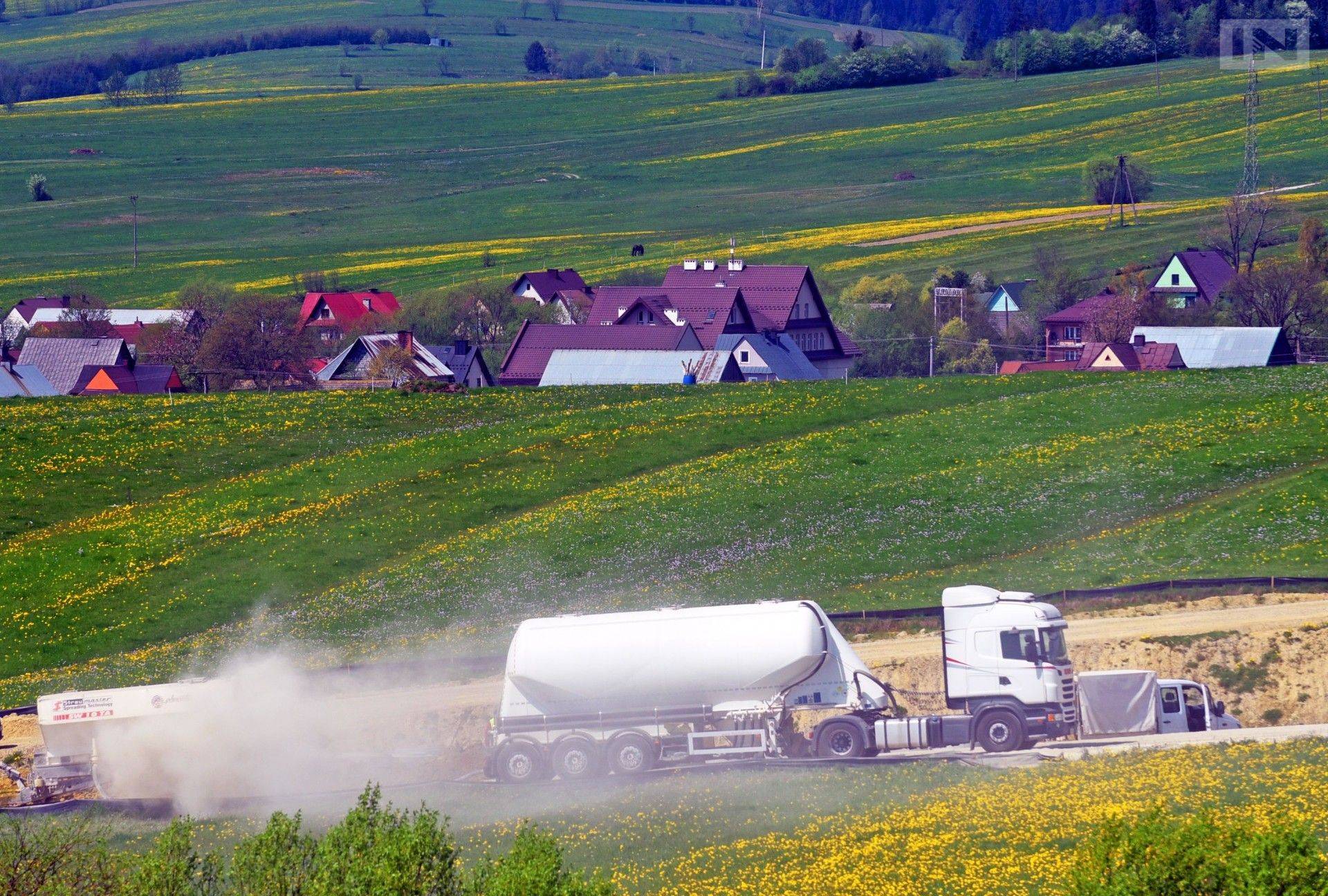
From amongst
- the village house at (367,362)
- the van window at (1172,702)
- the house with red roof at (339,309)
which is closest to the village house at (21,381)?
the village house at (367,362)

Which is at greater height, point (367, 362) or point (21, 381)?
point (367, 362)

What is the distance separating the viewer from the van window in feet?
105

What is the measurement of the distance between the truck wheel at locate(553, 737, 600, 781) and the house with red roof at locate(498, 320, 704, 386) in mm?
62393

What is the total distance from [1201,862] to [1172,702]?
1617 centimetres

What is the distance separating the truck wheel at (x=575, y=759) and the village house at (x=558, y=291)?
99966 millimetres

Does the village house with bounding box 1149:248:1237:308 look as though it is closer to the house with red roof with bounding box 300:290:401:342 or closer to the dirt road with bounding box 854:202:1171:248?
the dirt road with bounding box 854:202:1171:248

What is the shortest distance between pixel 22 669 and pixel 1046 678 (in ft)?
88.3

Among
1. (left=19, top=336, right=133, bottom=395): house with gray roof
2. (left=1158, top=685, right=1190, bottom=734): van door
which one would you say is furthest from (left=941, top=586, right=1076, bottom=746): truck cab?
(left=19, top=336, right=133, bottom=395): house with gray roof

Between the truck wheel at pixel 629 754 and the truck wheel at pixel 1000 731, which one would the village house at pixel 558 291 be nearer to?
the truck wheel at pixel 629 754

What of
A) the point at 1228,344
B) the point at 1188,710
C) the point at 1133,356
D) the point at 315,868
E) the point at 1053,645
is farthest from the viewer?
the point at 1133,356

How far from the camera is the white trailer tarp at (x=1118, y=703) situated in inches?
1253

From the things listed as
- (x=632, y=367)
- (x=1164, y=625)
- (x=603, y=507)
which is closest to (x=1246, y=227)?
(x=632, y=367)

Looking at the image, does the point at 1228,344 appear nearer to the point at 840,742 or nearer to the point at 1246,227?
the point at 1246,227

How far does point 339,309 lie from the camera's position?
136125 mm
